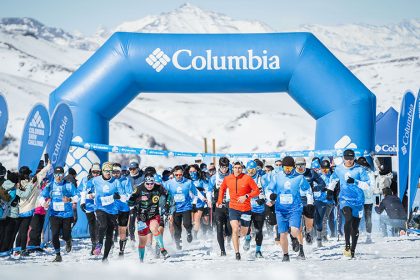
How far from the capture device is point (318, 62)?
59.8ft

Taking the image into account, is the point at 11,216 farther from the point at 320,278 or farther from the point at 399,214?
the point at 399,214

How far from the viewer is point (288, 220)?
11.3 m

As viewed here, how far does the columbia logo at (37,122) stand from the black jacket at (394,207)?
7470mm

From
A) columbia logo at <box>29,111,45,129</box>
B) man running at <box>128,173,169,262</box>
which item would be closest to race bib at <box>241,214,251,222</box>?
man running at <box>128,173,169,262</box>

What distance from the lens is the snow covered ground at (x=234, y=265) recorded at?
28.8 ft

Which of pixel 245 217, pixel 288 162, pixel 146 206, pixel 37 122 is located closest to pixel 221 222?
pixel 245 217

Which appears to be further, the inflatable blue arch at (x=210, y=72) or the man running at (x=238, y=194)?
the inflatable blue arch at (x=210, y=72)

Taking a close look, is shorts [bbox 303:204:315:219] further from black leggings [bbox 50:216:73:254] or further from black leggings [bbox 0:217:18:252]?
black leggings [bbox 0:217:18:252]

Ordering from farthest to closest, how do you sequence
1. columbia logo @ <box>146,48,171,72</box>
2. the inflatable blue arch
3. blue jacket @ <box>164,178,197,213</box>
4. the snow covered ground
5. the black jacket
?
columbia logo @ <box>146,48,171,72</box>, the inflatable blue arch, the black jacket, blue jacket @ <box>164,178,197,213</box>, the snow covered ground

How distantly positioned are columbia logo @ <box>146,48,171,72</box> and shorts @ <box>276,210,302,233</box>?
8.34 m

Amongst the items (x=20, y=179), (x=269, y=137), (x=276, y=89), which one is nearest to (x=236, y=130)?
(x=269, y=137)

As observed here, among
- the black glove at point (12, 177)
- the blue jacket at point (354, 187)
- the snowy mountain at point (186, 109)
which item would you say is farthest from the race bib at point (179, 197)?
the snowy mountain at point (186, 109)

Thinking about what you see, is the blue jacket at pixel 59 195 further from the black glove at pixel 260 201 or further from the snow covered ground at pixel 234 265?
the black glove at pixel 260 201

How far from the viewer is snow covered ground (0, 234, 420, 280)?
8766 mm
